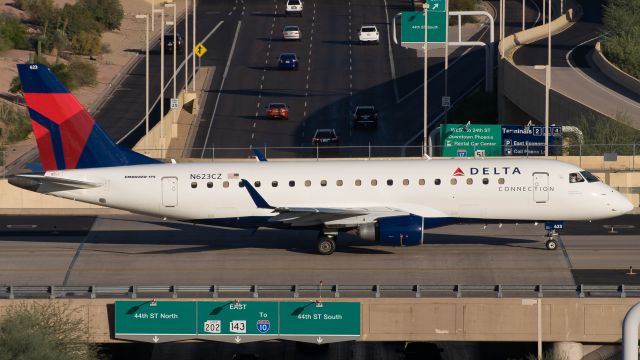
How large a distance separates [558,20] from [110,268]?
88774mm

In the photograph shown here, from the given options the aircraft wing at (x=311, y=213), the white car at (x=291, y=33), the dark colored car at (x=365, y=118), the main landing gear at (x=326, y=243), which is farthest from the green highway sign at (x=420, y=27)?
the aircraft wing at (x=311, y=213)

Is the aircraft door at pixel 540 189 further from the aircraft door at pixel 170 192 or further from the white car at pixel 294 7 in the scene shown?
the white car at pixel 294 7

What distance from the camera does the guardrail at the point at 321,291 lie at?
4194cm

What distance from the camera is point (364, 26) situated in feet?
425

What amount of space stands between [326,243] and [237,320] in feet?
32.0

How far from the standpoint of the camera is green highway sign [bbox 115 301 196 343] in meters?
41.5

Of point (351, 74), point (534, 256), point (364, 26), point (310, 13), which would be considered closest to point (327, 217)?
point (534, 256)

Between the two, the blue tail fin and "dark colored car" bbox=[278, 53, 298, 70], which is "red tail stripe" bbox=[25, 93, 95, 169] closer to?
the blue tail fin

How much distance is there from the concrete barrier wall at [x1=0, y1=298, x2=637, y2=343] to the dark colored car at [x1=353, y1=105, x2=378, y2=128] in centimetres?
5811

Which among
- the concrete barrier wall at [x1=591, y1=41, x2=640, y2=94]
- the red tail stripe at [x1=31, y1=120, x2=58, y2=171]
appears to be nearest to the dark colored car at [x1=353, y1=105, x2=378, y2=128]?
the concrete barrier wall at [x1=591, y1=41, x2=640, y2=94]

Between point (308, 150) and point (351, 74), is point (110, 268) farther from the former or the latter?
point (351, 74)

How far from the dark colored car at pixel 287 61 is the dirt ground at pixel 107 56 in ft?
50.3

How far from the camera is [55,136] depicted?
51531mm

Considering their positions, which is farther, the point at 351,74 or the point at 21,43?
the point at 21,43
